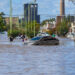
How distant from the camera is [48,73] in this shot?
41.8ft

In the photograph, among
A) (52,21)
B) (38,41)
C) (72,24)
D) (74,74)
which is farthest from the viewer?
(52,21)

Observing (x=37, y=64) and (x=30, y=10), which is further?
(x=30, y=10)

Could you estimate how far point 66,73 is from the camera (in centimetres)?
1270

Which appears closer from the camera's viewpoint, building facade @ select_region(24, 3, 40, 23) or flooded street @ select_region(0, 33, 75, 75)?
flooded street @ select_region(0, 33, 75, 75)

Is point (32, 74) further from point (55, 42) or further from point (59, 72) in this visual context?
point (55, 42)

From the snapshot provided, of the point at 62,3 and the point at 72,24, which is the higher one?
the point at 62,3

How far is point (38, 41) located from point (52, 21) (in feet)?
469

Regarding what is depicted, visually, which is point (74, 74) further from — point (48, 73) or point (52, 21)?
point (52, 21)

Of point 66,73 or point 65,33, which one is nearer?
point 66,73

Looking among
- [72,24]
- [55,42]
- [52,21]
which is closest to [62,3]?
[72,24]

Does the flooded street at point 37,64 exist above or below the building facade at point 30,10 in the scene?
below

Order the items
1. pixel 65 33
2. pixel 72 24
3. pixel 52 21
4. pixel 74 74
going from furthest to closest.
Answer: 1. pixel 52 21
2. pixel 72 24
3. pixel 65 33
4. pixel 74 74

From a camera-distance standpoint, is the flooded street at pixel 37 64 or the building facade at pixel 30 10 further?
the building facade at pixel 30 10

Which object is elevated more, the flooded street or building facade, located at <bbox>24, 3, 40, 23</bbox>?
building facade, located at <bbox>24, 3, 40, 23</bbox>
